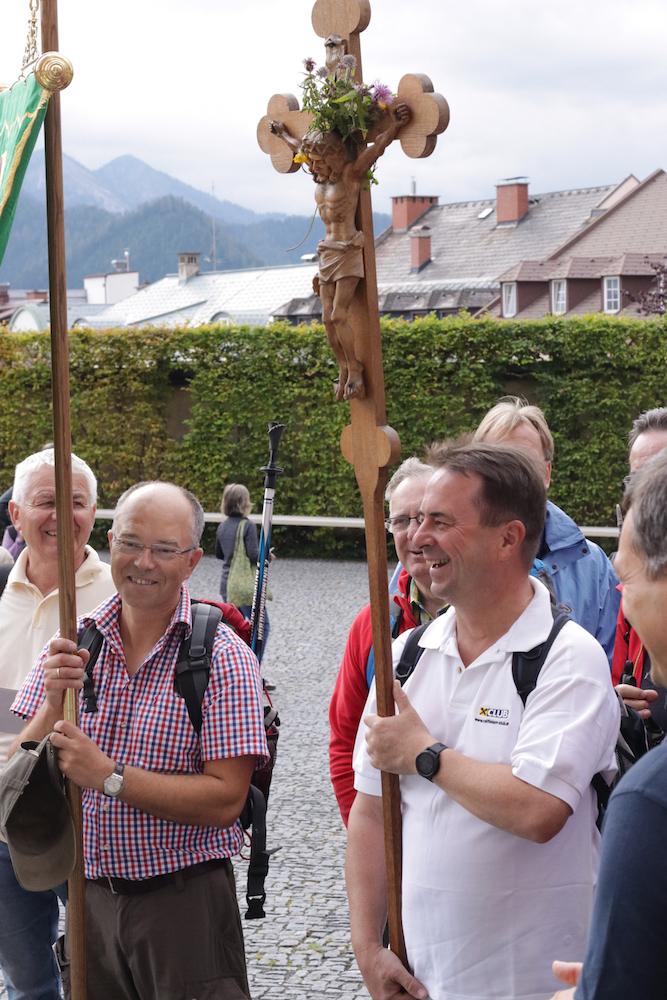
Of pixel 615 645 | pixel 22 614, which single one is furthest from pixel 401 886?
pixel 22 614

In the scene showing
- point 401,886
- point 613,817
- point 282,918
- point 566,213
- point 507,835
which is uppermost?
point 566,213

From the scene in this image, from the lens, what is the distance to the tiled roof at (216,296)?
4825 centimetres

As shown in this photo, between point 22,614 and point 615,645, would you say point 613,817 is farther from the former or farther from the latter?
point 22,614

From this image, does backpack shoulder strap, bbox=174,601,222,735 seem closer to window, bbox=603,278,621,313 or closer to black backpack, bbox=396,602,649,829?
black backpack, bbox=396,602,649,829

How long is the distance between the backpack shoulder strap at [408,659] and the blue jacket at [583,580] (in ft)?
3.24

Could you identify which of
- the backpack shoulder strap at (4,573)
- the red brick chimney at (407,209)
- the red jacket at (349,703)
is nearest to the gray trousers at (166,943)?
the red jacket at (349,703)

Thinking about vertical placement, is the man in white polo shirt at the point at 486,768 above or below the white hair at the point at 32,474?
below

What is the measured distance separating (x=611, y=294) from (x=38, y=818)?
127ft

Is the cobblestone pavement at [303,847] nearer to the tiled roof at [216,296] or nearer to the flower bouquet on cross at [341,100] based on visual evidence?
the flower bouquet on cross at [341,100]

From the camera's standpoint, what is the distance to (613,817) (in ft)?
4.42

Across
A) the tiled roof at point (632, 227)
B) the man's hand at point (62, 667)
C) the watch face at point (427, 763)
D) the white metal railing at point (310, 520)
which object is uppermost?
the tiled roof at point (632, 227)

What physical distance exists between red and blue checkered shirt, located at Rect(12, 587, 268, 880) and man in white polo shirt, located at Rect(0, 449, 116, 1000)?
0.49m

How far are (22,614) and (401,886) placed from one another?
5.09 ft

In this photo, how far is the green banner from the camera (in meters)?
2.07
